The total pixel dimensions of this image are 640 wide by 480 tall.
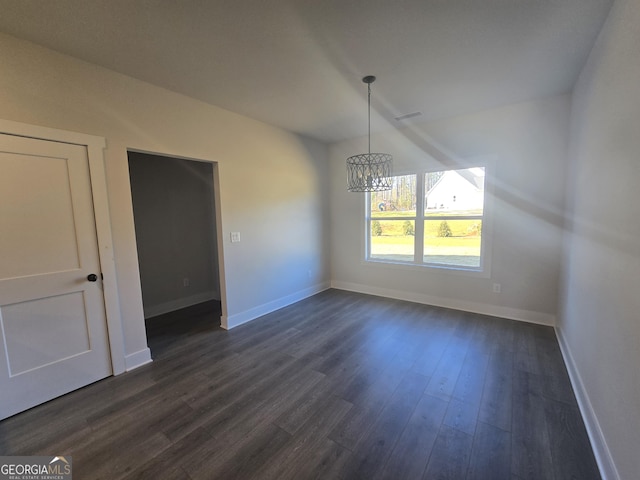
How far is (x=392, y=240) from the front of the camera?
4406mm

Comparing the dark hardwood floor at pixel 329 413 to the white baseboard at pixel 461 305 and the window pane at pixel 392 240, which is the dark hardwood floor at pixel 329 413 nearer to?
the white baseboard at pixel 461 305

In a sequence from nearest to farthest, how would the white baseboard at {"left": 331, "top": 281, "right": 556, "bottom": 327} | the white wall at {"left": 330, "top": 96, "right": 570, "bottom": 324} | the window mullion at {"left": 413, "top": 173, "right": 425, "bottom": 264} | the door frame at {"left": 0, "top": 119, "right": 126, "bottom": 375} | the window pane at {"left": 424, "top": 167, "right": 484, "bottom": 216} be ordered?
the door frame at {"left": 0, "top": 119, "right": 126, "bottom": 375}
the white wall at {"left": 330, "top": 96, "right": 570, "bottom": 324}
the white baseboard at {"left": 331, "top": 281, "right": 556, "bottom": 327}
the window pane at {"left": 424, "top": 167, "right": 484, "bottom": 216}
the window mullion at {"left": 413, "top": 173, "right": 425, "bottom": 264}

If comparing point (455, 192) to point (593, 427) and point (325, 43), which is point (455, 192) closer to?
point (325, 43)

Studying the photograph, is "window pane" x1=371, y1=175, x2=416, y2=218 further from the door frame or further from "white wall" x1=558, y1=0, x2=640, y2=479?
the door frame

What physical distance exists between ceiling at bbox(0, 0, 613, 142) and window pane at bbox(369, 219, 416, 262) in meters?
1.93

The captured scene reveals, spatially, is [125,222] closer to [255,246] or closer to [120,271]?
[120,271]

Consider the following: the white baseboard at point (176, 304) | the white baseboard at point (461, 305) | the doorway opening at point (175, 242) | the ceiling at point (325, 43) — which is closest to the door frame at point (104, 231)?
the ceiling at point (325, 43)

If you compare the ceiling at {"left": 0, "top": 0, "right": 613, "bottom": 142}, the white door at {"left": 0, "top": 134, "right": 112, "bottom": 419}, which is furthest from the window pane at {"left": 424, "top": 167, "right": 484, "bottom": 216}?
the white door at {"left": 0, "top": 134, "right": 112, "bottom": 419}

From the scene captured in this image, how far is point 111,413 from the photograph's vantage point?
1.93m

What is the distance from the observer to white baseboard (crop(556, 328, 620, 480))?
1.35 meters

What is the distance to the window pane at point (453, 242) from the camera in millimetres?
3662

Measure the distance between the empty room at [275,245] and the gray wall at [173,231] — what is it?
109 millimetres

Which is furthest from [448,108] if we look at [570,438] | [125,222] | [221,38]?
[125,222]

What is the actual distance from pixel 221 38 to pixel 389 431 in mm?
2983
